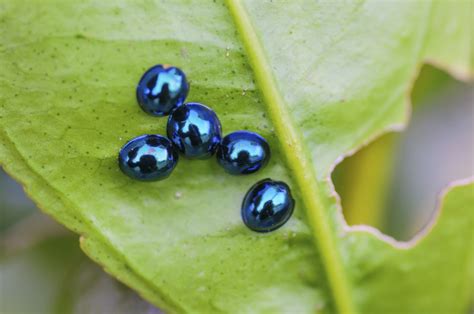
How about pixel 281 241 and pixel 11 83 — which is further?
pixel 281 241

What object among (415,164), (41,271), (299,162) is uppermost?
(299,162)

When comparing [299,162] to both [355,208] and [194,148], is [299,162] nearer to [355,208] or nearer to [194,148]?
[194,148]

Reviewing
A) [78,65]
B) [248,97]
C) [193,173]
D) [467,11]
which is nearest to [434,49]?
[467,11]

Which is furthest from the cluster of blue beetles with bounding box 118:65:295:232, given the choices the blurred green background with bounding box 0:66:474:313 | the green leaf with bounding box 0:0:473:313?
the blurred green background with bounding box 0:66:474:313

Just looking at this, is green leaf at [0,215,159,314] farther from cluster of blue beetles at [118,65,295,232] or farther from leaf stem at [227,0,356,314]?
leaf stem at [227,0,356,314]

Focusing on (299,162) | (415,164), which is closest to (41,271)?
(299,162)

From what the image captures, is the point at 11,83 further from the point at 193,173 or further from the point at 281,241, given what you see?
the point at 281,241
